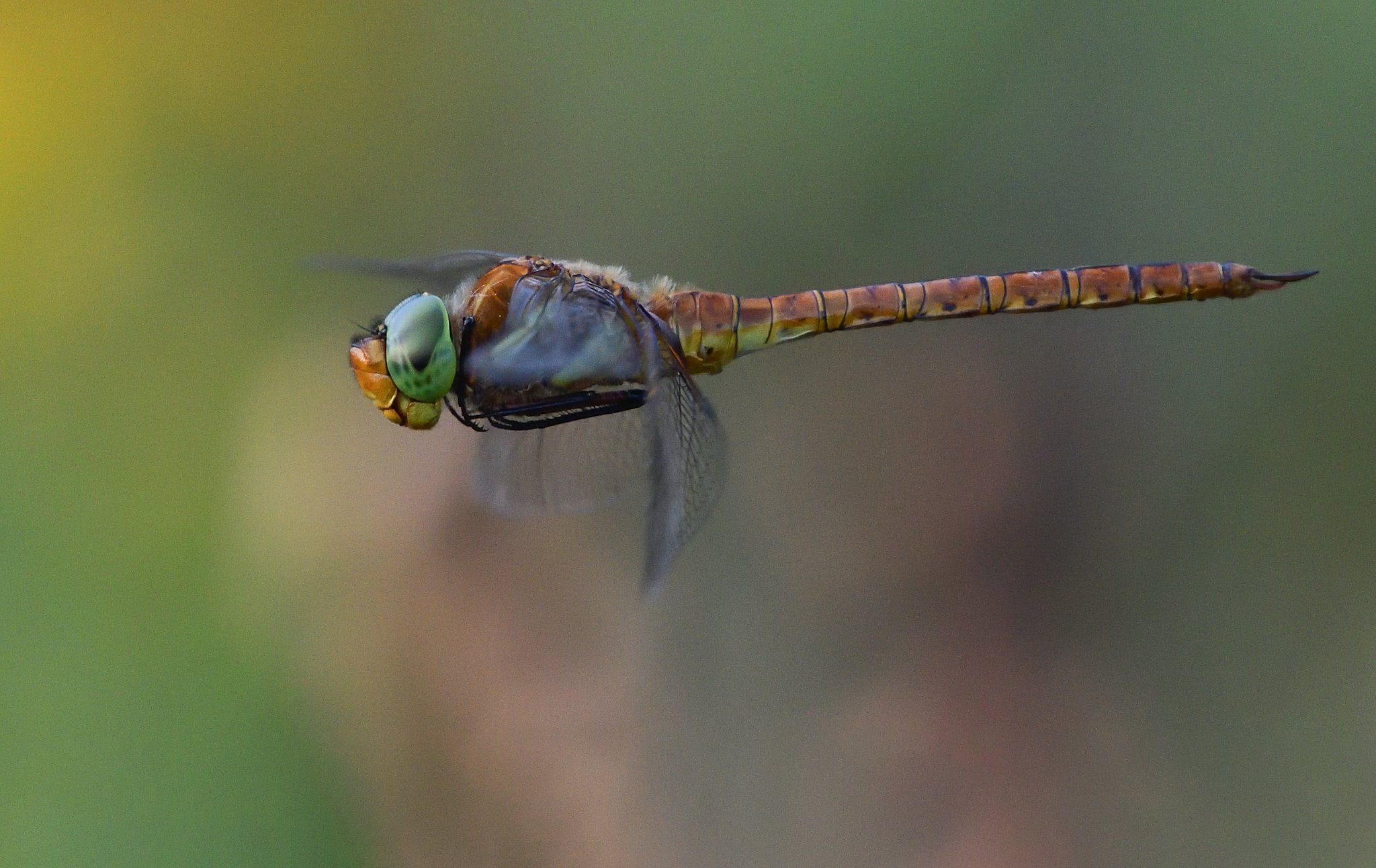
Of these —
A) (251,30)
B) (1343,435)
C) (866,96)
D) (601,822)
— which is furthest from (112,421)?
(1343,435)

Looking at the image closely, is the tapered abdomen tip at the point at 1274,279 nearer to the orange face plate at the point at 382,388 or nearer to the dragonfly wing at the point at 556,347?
the dragonfly wing at the point at 556,347

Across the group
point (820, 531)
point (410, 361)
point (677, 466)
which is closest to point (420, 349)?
point (410, 361)

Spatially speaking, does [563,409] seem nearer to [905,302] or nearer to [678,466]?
[678,466]

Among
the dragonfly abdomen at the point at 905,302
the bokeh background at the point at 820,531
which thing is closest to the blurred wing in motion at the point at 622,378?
the dragonfly abdomen at the point at 905,302

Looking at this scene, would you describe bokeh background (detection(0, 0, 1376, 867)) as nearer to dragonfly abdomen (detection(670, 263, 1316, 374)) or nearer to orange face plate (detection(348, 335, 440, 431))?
dragonfly abdomen (detection(670, 263, 1316, 374))

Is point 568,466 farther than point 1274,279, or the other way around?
point 568,466

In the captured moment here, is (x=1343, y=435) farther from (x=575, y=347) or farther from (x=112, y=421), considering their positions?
(x=112, y=421)
